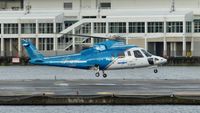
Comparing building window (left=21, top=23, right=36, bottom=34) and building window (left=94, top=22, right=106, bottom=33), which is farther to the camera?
Answer: building window (left=21, top=23, right=36, bottom=34)

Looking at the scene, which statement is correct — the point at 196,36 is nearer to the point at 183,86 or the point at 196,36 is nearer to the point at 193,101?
the point at 183,86

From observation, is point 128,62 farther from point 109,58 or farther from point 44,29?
point 44,29

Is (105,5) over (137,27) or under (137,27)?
over

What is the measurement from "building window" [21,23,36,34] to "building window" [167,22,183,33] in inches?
867

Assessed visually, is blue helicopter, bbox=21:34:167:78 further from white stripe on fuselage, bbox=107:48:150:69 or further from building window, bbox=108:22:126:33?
building window, bbox=108:22:126:33

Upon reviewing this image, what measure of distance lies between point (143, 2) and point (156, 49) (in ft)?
36.0

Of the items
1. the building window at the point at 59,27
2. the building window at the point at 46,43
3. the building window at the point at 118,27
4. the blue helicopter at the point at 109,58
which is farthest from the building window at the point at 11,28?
the blue helicopter at the point at 109,58

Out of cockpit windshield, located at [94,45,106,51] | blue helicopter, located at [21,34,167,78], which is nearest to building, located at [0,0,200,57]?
blue helicopter, located at [21,34,167,78]

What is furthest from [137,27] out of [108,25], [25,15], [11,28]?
[11,28]

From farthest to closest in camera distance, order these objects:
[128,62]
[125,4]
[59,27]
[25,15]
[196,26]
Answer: [125,4], [59,27], [25,15], [196,26], [128,62]

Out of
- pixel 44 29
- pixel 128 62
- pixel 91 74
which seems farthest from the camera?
pixel 44 29

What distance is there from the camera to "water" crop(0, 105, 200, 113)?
3903cm

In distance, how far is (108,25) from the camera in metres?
144

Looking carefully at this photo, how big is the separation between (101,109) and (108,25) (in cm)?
10418
